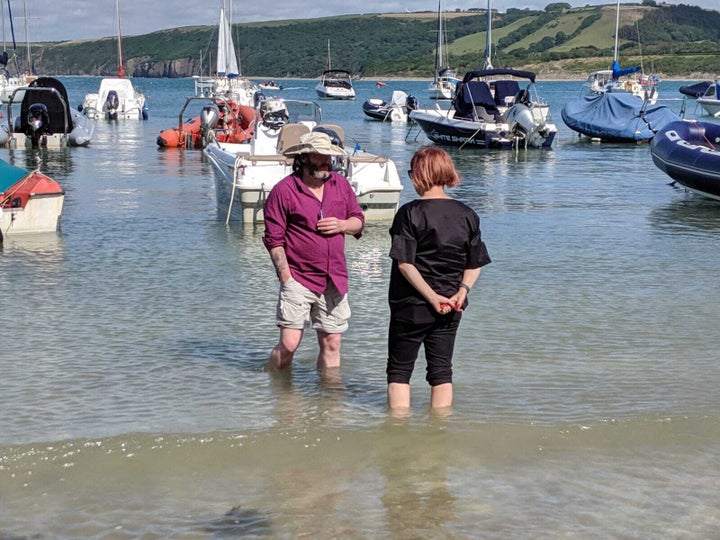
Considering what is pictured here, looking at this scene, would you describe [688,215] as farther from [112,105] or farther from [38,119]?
[112,105]

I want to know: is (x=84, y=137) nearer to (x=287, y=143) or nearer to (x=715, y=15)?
(x=287, y=143)

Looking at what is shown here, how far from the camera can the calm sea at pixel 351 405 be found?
193 inches

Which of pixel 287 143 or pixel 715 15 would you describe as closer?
pixel 287 143

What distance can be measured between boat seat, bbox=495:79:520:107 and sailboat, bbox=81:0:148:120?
74.2ft

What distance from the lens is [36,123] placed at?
29766mm

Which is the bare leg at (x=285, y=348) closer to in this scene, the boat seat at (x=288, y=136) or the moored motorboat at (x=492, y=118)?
the boat seat at (x=288, y=136)

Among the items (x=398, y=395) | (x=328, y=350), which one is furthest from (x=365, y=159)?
(x=398, y=395)

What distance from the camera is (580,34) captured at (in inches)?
6845

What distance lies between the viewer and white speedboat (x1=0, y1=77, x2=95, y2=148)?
2995 centimetres

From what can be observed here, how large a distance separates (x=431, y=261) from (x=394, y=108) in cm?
4566

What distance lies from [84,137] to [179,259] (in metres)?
20.5

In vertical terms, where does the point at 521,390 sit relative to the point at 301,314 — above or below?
below

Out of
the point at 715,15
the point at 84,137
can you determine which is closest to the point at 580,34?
the point at 715,15

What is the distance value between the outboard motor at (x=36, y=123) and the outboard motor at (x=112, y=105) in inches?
784
